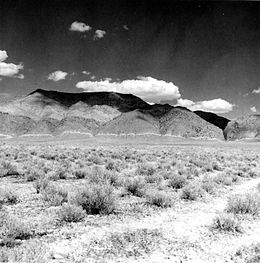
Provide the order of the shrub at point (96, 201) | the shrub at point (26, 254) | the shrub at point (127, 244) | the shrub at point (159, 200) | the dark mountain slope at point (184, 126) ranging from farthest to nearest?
1. the dark mountain slope at point (184, 126)
2. the shrub at point (159, 200)
3. the shrub at point (96, 201)
4. the shrub at point (127, 244)
5. the shrub at point (26, 254)

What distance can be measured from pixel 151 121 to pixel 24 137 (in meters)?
54.4

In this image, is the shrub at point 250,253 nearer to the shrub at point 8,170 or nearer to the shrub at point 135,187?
the shrub at point 135,187

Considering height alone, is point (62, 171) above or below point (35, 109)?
below

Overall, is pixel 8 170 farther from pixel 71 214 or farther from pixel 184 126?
pixel 184 126

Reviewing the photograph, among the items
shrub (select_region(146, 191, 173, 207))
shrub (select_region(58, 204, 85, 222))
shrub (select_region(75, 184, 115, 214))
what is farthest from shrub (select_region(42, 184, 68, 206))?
shrub (select_region(146, 191, 173, 207))

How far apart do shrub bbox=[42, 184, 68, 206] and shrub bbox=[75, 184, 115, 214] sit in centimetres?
79

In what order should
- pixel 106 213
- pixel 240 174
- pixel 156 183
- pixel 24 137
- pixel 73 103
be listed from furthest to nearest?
pixel 73 103 < pixel 24 137 < pixel 240 174 < pixel 156 183 < pixel 106 213

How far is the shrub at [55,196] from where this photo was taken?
9.46 m

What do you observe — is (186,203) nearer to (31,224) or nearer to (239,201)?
(239,201)

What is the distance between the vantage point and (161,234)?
7.13 m

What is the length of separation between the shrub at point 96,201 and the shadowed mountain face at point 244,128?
517 ft

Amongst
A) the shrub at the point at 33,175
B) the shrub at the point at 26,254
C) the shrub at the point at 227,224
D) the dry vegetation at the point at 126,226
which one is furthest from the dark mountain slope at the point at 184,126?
the shrub at the point at 26,254

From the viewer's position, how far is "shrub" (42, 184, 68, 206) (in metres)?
9.46

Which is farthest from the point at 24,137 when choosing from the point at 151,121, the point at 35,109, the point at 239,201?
the point at 239,201
